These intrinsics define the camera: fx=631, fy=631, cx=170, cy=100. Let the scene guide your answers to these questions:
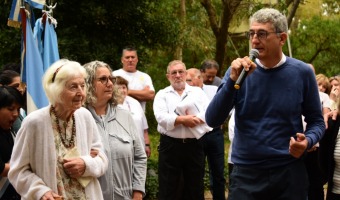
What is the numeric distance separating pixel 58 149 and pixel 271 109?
166cm

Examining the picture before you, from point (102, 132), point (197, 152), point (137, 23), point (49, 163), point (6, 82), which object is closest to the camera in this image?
point (49, 163)

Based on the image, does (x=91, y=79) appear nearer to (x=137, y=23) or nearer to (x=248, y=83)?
(x=248, y=83)

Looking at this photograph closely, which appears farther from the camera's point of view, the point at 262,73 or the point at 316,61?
the point at 316,61

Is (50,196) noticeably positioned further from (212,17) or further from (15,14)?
(212,17)

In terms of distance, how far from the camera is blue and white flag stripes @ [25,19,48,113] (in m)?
6.82

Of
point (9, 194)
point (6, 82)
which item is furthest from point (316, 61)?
point (9, 194)

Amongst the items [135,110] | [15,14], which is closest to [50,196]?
[15,14]

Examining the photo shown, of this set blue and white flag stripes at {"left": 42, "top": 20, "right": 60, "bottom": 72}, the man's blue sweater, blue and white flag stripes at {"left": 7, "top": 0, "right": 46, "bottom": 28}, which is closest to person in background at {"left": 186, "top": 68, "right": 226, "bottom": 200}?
blue and white flag stripes at {"left": 42, "top": 20, "right": 60, "bottom": 72}

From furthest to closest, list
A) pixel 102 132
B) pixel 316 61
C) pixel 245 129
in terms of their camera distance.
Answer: pixel 316 61 < pixel 102 132 < pixel 245 129

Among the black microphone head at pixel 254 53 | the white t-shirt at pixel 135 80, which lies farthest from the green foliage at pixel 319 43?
the black microphone head at pixel 254 53

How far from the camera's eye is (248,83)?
195 inches

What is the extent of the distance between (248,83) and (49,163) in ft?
5.40

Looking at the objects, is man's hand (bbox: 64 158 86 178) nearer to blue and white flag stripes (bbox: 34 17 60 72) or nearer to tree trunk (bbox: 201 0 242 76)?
blue and white flag stripes (bbox: 34 17 60 72)

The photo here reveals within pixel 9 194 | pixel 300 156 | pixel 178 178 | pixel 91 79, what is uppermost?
pixel 91 79
